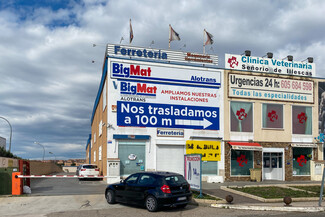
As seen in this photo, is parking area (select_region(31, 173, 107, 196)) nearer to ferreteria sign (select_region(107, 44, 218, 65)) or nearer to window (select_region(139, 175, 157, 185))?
window (select_region(139, 175, 157, 185))

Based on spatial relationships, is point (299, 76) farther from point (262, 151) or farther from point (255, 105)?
point (262, 151)

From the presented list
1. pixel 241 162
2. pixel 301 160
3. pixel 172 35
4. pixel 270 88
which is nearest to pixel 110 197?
pixel 241 162

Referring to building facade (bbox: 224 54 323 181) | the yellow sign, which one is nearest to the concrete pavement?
the yellow sign

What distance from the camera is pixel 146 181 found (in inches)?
503

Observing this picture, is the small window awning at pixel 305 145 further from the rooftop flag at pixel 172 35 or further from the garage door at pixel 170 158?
the rooftop flag at pixel 172 35

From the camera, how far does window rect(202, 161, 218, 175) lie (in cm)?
2558

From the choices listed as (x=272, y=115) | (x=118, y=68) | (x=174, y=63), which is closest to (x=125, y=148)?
(x=118, y=68)

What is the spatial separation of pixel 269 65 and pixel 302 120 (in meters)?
5.42

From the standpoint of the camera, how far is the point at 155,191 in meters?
12.2

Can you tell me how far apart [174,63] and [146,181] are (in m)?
14.6

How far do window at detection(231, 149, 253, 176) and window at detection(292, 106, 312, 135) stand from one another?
→ 4.69m

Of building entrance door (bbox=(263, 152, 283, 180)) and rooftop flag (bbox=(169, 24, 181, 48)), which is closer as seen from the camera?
building entrance door (bbox=(263, 152, 283, 180))

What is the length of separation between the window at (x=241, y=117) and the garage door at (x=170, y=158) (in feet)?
15.5

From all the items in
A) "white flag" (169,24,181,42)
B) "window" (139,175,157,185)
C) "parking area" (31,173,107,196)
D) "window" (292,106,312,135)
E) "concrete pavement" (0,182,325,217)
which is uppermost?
"white flag" (169,24,181,42)
